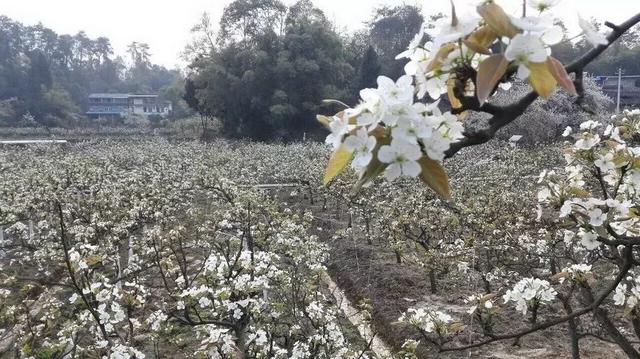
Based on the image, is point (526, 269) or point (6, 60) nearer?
point (526, 269)

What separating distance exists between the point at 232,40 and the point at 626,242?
2779 cm

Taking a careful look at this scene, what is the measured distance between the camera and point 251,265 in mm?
3316

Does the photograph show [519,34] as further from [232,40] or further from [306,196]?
[232,40]

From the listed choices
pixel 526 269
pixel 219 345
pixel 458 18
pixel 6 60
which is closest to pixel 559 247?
pixel 526 269

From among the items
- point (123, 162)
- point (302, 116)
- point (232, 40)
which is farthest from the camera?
point (232, 40)

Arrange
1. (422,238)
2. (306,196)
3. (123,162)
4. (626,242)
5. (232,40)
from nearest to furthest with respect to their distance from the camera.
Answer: (626,242)
(422,238)
(306,196)
(123,162)
(232,40)

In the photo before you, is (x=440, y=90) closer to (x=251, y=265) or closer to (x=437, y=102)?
(x=437, y=102)

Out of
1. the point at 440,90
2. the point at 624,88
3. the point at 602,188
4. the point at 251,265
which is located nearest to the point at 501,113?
the point at 440,90

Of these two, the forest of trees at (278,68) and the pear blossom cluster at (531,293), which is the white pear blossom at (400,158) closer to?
the pear blossom cluster at (531,293)

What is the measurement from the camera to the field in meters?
3.14

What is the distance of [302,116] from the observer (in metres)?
25.4

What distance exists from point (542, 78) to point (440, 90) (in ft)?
0.57

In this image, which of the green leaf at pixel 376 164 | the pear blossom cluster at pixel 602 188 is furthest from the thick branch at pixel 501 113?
the pear blossom cluster at pixel 602 188

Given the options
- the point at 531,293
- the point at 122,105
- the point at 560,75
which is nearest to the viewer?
the point at 560,75
